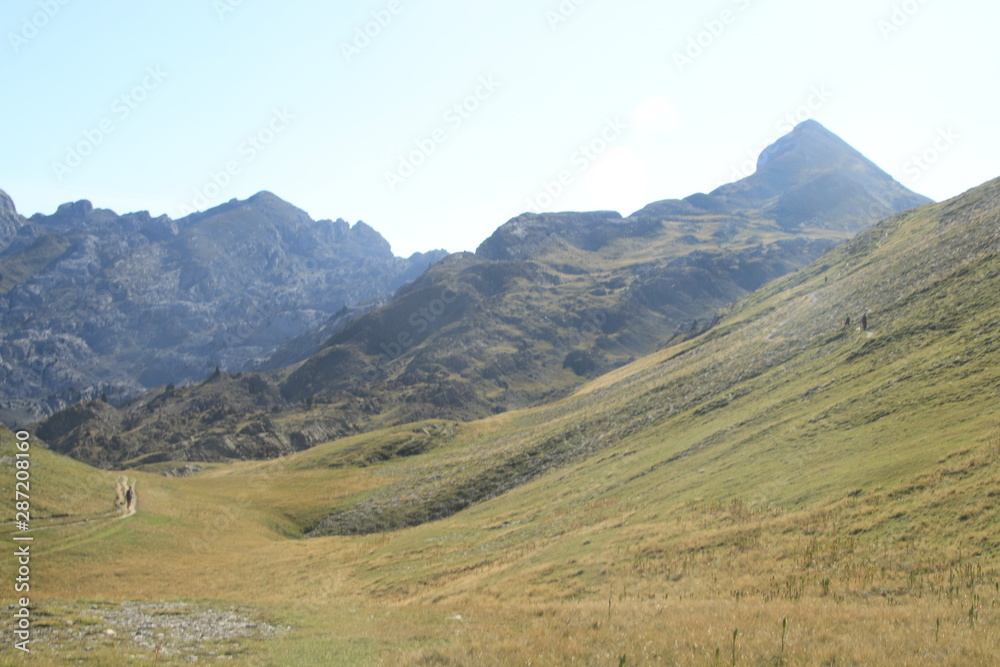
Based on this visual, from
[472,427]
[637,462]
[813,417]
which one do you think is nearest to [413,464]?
[472,427]

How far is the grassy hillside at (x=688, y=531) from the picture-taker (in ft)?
58.5

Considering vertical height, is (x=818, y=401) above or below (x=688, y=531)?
above

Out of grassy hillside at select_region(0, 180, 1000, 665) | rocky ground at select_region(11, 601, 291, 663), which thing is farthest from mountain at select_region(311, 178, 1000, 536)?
rocky ground at select_region(11, 601, 291, 663)

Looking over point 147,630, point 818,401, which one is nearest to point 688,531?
point 818,401

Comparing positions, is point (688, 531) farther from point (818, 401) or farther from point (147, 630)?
point (147, 630)

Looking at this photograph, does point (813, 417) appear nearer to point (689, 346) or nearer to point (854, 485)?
point (854, 485)

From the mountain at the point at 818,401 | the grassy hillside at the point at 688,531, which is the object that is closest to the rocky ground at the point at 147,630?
the grassy hillside at the point at 688,531

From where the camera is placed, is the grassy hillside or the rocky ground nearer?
the grassy hillside

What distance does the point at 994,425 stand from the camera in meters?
28.9

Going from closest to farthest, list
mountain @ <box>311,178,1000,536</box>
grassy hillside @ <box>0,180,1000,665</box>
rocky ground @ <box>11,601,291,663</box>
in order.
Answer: grassy hillside @ <box>0,180,1000,665</box>, rocky ground @ <box>11,601,291,663</box>, mountain @ <box>311,178,1000,536</box>

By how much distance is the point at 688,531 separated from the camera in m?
33.6

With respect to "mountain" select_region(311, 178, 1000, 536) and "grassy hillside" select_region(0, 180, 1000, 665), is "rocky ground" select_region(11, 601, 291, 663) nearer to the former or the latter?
"grassy hillside" select_region(0, 180, 1000, 665)

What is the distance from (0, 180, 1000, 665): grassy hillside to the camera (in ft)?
58.5

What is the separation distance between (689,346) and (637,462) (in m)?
87.1
